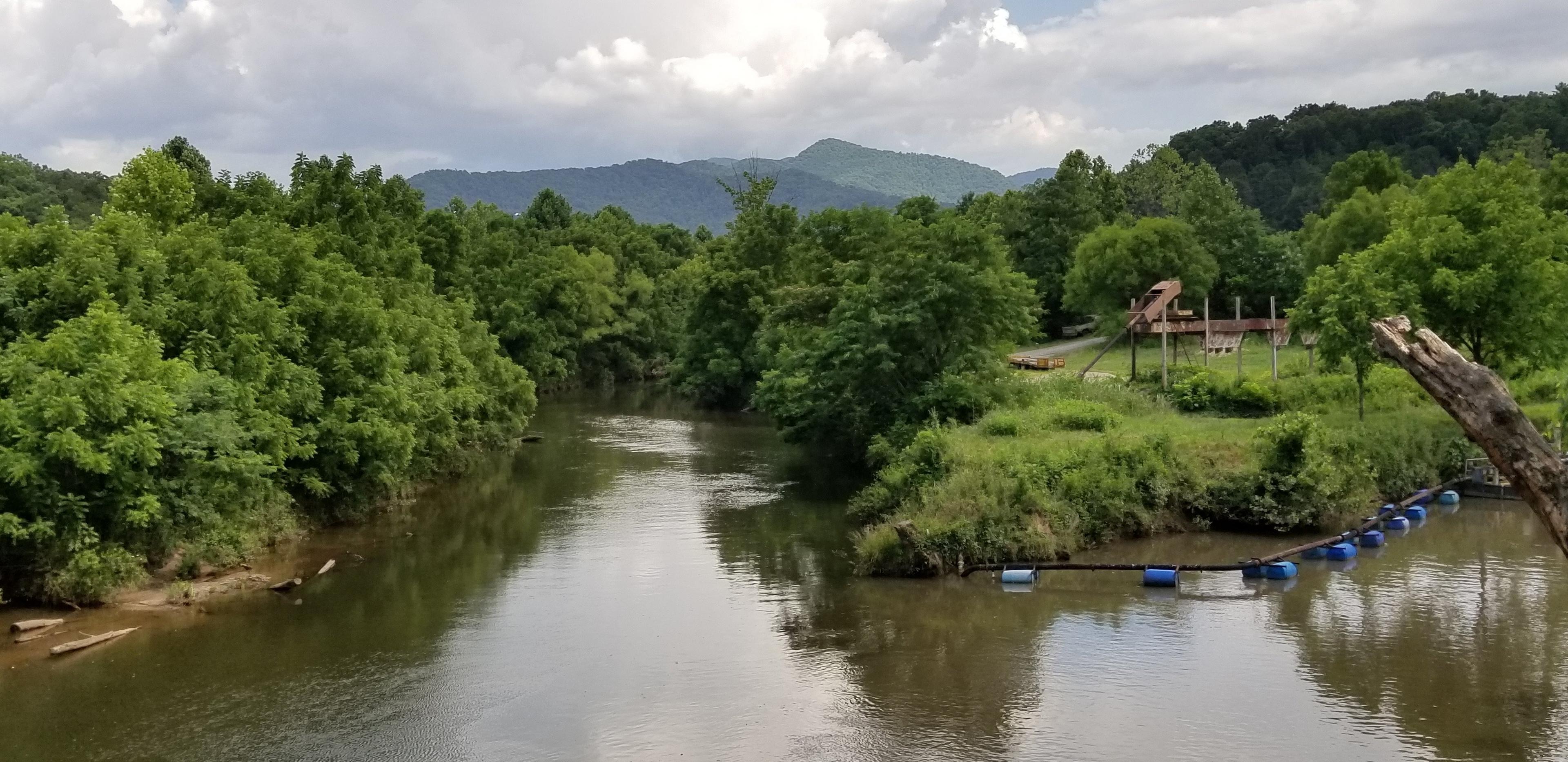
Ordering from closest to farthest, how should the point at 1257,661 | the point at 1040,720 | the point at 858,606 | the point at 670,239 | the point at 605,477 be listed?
1. the point at 1040,720
2. the point at 1257,661
3. the point at 858,606
4. the point at 605,477
5. the point at 670,239

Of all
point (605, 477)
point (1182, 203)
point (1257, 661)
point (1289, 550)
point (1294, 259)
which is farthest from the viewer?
point (1182, 203)

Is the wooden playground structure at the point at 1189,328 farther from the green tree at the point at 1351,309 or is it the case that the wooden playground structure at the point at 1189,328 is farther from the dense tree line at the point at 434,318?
the dense tree line at the point at 434,318

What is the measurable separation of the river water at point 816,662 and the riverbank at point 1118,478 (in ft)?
3.09

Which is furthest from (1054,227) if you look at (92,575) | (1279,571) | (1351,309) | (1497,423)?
(1497,423)

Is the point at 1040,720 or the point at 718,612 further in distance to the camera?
the point at 718,612

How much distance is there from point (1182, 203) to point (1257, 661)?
5579 cm

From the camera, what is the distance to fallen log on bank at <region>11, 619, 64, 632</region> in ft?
78.9

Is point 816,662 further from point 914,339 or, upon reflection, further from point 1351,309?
point 1351,309

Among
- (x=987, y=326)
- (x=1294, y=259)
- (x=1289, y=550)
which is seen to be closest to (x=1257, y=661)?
(x=1289, y=550)

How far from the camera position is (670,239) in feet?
399

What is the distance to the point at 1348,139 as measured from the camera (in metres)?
120

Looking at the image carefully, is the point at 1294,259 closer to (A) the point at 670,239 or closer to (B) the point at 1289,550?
(B) the point at 1289,550

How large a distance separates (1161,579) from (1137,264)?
37889 millimetres

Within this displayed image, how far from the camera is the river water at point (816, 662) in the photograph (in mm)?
18875
